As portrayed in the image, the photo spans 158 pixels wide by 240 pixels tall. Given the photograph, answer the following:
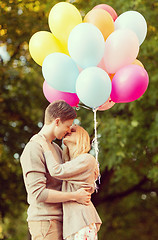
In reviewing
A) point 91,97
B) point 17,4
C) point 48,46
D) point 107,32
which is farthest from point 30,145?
point 17,4

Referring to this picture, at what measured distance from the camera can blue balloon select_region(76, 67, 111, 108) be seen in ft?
10.0

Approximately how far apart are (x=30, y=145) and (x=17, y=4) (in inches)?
226

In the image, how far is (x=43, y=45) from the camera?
3.35 meters

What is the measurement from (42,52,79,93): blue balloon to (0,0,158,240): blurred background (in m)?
3.71

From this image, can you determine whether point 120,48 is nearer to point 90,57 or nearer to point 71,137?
point 90,57

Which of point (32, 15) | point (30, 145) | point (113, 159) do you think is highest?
point (30, 145)

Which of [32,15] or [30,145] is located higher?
[30,145]

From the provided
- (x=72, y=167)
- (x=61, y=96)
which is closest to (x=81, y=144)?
(x=72, y=167)

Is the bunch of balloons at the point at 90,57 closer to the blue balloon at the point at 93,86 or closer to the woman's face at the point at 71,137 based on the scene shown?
the blue balloon at the point at 93,86

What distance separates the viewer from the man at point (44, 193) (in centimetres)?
282

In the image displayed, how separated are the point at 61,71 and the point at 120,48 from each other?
51 cm

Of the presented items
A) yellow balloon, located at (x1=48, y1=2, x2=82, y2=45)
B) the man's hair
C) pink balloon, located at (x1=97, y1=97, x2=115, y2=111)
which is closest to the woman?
the man's hair

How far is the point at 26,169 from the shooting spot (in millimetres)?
2846

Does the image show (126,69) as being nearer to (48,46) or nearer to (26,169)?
(48,46)
